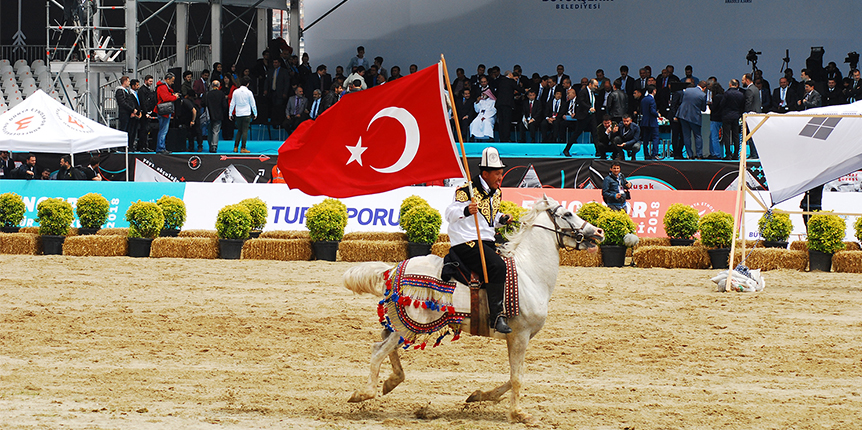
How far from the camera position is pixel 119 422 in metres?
7.11

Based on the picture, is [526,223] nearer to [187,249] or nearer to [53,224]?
[187,249]

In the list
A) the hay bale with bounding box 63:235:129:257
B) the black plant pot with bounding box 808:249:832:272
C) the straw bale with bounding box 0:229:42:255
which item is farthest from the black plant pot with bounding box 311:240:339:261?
the black plant pot with bounding box 808:249:832:272

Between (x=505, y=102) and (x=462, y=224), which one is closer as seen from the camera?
(x=462, y=224)

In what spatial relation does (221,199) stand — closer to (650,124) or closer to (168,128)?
(168,128)

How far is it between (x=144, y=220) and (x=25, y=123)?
19.1ft

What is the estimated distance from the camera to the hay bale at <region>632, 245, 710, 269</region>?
692 inches

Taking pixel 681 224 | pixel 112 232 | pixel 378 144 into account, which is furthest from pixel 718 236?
pixel 112 232

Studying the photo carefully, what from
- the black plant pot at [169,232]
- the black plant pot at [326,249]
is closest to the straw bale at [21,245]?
the black plant pot at [169,232]

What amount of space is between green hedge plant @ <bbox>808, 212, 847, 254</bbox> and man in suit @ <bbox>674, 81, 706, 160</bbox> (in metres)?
7.27

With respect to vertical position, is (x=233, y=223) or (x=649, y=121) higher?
(x=649, y=121)

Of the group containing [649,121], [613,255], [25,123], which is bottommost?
[613,255]

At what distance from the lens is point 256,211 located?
1920 cm

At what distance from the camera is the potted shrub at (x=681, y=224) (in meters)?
18.3

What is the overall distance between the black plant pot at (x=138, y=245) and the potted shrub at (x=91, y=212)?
1.42m
